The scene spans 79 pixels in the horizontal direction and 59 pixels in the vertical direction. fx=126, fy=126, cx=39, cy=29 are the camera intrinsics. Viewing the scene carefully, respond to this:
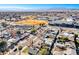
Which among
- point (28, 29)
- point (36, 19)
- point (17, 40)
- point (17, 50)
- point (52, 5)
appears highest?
A: point (52, 5)

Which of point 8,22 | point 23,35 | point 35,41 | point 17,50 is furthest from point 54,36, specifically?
point 8,22

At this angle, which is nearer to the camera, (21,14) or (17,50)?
(17,50)

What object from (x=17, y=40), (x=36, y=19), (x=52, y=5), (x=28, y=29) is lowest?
(x=17, y=40)

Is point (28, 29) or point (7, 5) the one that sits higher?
point (7, 5)

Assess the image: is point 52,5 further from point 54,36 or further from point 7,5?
point 7,5

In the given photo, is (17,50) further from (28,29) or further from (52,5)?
(52,5)

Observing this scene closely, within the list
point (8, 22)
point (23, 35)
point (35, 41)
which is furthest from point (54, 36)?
point (8, 22)

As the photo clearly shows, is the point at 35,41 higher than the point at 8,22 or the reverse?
the reverse
